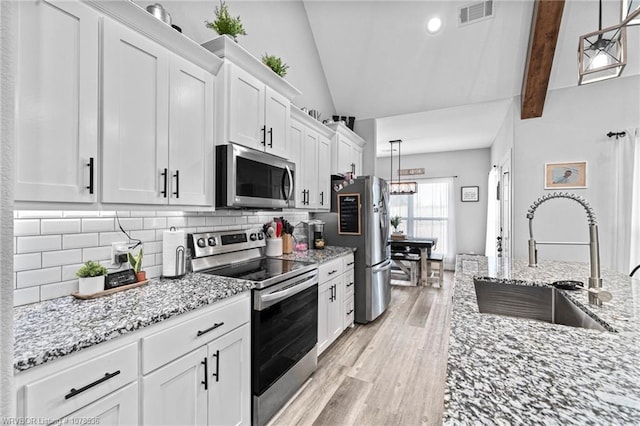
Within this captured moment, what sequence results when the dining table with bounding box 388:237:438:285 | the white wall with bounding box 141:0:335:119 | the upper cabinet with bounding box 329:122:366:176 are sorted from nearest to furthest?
the white wall with bounding box 141:0:335:119 → the upper cabinet with bounding box 329:122:366:176 → the dining table with bounding box 388:237:438:285

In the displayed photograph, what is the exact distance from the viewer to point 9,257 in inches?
20.1

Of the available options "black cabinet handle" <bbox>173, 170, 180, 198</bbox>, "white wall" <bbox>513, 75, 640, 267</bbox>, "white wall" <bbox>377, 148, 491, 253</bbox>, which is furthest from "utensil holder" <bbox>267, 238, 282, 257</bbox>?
"white wall" <bbox>377, 148, 491, 253</bbox>

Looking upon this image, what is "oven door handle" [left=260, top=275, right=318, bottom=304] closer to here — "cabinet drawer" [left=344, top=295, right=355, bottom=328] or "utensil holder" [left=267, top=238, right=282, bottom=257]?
"utensil holder" [left=267, top=238, right=282, bottom=257]

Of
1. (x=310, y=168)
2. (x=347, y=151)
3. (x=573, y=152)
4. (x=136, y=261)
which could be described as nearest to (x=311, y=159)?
(x=310, y=168)

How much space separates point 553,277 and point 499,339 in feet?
3.93

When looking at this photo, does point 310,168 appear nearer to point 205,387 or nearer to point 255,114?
point 255,114

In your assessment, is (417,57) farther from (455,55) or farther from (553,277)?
(553,277)

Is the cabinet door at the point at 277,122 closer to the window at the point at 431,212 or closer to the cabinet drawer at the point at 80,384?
the cabinet drawer at the point at 80,384

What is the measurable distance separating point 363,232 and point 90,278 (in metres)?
2.64

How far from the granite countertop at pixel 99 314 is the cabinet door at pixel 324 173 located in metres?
1.90

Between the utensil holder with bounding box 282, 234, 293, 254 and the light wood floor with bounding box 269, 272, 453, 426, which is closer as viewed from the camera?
the light wood floor with bounding box 269, 272, 453, 426

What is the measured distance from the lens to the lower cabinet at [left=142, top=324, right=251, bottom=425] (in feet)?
3.86

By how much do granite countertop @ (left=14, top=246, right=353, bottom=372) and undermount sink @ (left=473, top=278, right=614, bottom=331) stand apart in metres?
1.42

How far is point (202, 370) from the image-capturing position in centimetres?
138
